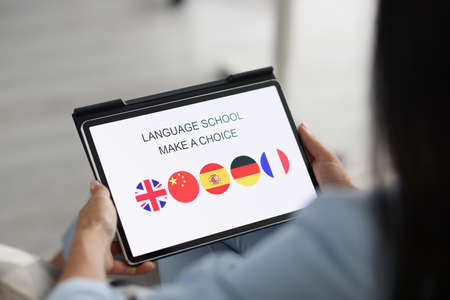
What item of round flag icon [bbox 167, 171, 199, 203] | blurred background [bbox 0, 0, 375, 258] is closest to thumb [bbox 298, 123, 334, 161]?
round flag icon [bbox 167, 171, 199, 203]

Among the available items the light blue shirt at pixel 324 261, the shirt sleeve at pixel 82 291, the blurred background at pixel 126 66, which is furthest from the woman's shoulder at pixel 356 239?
the blurred background at pixel 126 66

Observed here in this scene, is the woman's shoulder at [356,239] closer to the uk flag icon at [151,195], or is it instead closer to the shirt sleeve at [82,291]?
the shirt sleeve at [82,291]

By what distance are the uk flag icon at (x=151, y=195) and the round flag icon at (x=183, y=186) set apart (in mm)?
17

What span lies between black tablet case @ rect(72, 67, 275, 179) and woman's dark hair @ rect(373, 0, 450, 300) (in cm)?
45

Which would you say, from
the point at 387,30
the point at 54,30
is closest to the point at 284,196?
the point at 387,30

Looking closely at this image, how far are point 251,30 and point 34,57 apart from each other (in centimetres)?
92

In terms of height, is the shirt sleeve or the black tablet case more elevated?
the black tablet case

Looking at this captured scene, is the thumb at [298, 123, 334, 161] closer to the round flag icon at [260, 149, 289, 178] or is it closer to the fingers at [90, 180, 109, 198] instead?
the round flag icon at [260, 149, 289, 178]

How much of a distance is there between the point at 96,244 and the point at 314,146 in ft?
1.36

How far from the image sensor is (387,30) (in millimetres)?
412

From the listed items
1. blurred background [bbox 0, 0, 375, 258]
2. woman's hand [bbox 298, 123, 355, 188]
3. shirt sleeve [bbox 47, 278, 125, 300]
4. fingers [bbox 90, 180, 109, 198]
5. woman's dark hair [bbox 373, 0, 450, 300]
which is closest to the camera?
woman's dark hair [bbox 373, 0, 450, 300]

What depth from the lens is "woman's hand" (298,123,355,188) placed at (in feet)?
2.80

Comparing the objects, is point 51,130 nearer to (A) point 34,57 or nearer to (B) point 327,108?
(A) point 34,57

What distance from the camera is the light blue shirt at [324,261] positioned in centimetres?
43
